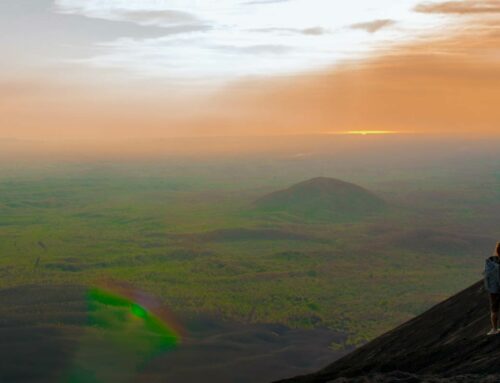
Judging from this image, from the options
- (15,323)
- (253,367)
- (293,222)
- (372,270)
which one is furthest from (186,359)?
(293,222)

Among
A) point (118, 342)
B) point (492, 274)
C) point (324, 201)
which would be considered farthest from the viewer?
point (324, 201)

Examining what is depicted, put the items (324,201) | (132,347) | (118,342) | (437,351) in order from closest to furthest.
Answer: (437,351) → (132,347) → (118,342) → (324,201)

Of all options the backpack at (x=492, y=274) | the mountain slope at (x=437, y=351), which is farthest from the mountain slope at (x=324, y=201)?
the backpack at (x=492, y=274)

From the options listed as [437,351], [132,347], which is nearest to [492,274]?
[437,351]

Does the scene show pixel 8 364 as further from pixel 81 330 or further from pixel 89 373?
pixel 81 330

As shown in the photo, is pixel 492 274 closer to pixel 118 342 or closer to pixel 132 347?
pixel 132 347

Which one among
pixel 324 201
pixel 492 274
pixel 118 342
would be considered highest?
pixel 492 274
